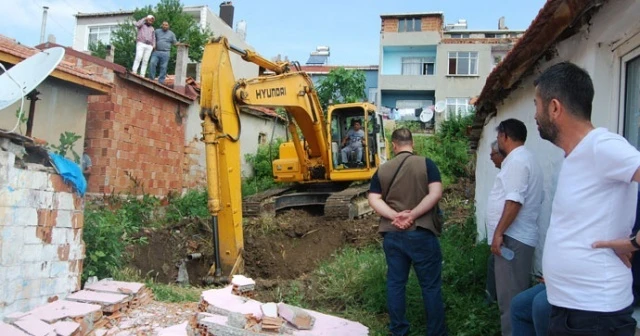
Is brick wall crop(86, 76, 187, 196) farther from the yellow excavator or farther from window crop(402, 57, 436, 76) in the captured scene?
window crop(402, 57, 436, 76)

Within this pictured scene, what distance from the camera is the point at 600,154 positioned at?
6.69 feet

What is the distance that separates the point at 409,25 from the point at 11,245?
31027mm

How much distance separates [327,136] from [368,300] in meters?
5.33

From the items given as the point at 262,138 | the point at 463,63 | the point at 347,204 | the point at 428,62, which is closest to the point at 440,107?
the point at 463,63

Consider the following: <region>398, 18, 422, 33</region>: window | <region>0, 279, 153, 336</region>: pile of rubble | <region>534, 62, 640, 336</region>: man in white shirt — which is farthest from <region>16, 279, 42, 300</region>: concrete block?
<region>398, 18, 422, 33</region>: window

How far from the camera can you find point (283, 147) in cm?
1184

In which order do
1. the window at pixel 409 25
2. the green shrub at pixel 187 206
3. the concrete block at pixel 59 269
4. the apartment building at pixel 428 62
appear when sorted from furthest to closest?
the window at pixel 409 25
the apartment building at pixel 428 62
the green shrub at pixel 187 206
the concrete block at pixel 59 269

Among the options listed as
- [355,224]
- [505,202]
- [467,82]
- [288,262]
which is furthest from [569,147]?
[467,82]

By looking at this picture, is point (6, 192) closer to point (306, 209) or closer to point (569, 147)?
point (569, 147)

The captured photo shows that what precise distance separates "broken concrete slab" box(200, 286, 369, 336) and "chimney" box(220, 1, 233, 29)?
100 feet

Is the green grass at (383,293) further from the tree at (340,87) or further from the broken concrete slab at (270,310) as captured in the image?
the tree at (340,87)

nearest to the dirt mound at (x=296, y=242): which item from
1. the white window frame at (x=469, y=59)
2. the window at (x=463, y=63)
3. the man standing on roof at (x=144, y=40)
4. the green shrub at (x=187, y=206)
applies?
the green shrub at (x=187, y=206)

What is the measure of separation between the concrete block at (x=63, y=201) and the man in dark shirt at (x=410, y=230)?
300 centimetres

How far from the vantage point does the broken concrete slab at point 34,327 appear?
13.7ft
